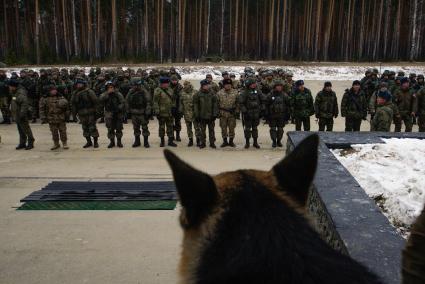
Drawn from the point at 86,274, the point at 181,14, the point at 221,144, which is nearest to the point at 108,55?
the point at 181,14

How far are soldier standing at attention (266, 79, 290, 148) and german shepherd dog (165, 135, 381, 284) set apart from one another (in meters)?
10.1

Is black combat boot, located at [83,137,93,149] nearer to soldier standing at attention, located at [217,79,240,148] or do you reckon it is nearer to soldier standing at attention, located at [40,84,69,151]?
soldier standing at attention, located at [40,84,69,151]

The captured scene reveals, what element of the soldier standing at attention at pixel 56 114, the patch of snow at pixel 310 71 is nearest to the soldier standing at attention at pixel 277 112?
the soldier standing at attention at pixel 56 114

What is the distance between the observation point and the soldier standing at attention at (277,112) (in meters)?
11.5

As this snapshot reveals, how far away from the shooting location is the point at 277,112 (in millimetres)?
11469

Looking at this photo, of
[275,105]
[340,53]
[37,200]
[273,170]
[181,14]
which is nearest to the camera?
[273,170]

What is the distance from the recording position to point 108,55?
38.8 meters

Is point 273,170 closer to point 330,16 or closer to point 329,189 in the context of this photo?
point 329,189

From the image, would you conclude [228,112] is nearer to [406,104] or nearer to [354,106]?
[354,106]

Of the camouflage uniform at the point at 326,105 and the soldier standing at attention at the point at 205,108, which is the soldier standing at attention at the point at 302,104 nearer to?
the camouflage uniform at the point at 326,105

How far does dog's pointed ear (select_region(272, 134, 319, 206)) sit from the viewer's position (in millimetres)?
1454

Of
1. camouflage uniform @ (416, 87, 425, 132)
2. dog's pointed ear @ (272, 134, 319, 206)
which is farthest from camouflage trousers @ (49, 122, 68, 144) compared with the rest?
dog's pointed ear @ (272, 134, 319, 206)

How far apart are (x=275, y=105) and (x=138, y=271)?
7.82m

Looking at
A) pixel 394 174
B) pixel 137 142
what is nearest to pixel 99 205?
pixel 394 174
